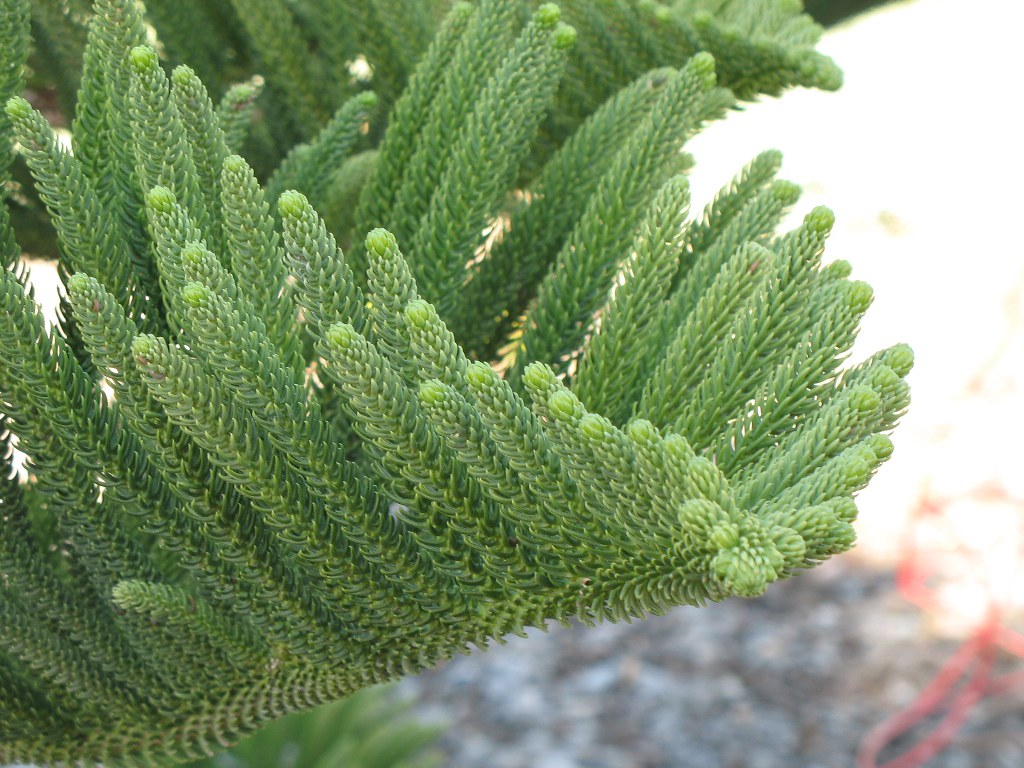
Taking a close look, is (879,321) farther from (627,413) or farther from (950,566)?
(627,413)

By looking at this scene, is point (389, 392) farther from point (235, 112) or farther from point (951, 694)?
point (951, 694)

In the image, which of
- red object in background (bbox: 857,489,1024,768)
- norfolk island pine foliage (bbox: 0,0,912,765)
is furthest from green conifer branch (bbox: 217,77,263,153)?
red object in background (bbox: 857,489,1024,768)

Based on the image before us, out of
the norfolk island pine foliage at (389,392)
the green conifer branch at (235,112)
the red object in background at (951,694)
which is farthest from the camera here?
the red object in background at (951,694)

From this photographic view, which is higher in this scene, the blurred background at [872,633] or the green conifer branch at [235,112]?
the blurred background at [872,633]

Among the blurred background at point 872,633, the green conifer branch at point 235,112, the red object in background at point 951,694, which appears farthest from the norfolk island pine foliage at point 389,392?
the red object in background at point 951,694

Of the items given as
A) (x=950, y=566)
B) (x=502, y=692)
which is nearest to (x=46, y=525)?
(x=502, y=692)

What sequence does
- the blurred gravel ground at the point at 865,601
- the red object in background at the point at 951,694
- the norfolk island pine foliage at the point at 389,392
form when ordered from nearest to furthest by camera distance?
the norfolk island pine foliage at the point at 389,392
the red object in background at the point at 951,694
the blurred gravel ground at the point at 865,601

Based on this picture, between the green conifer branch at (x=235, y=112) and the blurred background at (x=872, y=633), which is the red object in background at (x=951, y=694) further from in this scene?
the green conifer branch at (x=235, y=112)

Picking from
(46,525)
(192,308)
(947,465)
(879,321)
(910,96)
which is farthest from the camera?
(910,96)
